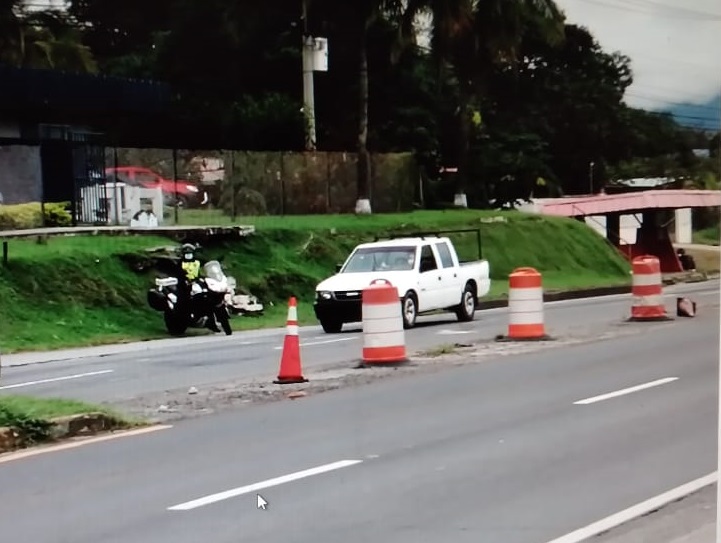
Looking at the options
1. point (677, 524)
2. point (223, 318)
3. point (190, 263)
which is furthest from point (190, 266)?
point (677, 524)

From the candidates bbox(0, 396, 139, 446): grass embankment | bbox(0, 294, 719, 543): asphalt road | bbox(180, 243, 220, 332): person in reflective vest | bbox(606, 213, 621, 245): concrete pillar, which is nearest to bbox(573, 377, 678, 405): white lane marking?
bbox(0, 294, 719, 543): asphalt road

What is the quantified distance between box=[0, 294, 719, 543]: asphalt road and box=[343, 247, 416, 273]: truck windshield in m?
0.42

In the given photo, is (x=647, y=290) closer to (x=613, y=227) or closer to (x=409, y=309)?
(x=613, y=227)

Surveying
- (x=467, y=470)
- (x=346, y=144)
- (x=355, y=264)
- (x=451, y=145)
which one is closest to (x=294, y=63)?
(x=346, y=144)

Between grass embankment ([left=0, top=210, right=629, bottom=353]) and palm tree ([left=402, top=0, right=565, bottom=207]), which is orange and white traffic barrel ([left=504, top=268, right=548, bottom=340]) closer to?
grass embankment ([left=0, top=210, right=629, bottom=353])

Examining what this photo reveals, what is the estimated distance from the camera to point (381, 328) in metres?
4.29

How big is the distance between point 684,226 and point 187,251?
1.47m

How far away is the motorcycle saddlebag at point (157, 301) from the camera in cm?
359

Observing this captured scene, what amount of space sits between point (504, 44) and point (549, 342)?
1188 millimetres

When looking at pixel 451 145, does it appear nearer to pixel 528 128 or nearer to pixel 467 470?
pixel 528 128

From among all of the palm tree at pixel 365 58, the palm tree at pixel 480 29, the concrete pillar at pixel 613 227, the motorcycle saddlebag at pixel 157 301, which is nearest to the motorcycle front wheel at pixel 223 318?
the motorcycle saddlebag at pixel 157 301

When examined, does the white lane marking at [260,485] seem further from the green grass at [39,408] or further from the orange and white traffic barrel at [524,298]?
the orange and white traffic barrel at [524,298]

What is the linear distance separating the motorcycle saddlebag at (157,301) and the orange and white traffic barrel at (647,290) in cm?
145

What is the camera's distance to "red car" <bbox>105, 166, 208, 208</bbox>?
3.37 metres
